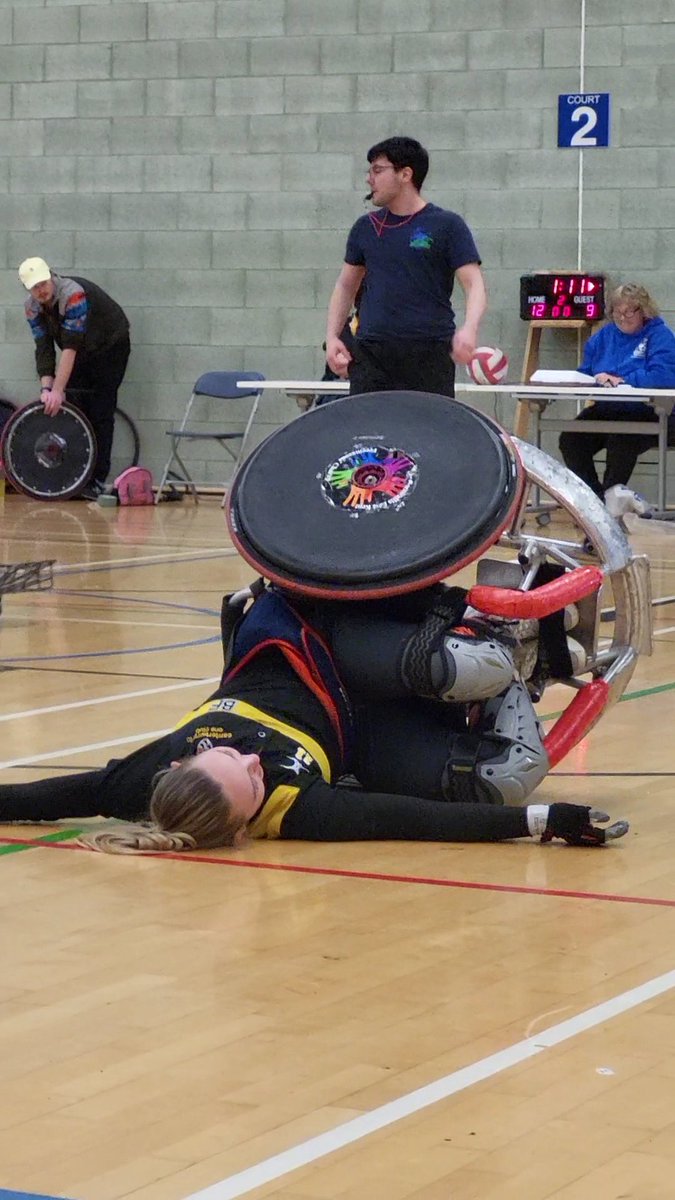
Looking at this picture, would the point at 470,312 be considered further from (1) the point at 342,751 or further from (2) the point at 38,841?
(2) the point at 38,841

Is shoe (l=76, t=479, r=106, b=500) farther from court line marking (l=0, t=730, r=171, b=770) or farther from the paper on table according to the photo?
court line marking (l=0, t=730, r=171, b=770)

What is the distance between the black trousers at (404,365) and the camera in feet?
24.2

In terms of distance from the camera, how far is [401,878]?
395 centimetres

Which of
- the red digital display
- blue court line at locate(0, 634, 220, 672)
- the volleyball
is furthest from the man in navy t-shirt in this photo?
the red digital display

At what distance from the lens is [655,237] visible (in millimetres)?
13391

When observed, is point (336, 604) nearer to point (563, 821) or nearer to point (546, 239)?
Result: point (563, 821)

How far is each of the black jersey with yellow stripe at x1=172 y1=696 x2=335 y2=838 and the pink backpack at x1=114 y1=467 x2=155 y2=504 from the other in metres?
9.79

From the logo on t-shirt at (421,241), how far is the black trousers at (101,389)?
7.19 metres

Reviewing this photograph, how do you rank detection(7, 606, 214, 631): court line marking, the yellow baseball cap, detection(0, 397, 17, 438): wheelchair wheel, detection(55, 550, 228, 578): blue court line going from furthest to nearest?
detection(0, 397, 17, 438): wheelchair wheel
the yellow baseball cap
detection(55, 550, 228, 578): blue court line
detection(7, 606, 214, 631): court line marking

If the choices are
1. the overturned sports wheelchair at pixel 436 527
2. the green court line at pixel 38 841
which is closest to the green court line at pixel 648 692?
the overturned sports wheelchair at pixel 436 527

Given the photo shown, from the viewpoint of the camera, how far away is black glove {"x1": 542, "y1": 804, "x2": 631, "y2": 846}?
4.15 metres

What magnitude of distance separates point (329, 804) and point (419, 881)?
1.12 ft

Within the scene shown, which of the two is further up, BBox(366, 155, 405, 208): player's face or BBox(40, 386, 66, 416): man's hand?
BBox(366, 155, 405, 208): player's face

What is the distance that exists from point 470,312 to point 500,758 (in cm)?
318
